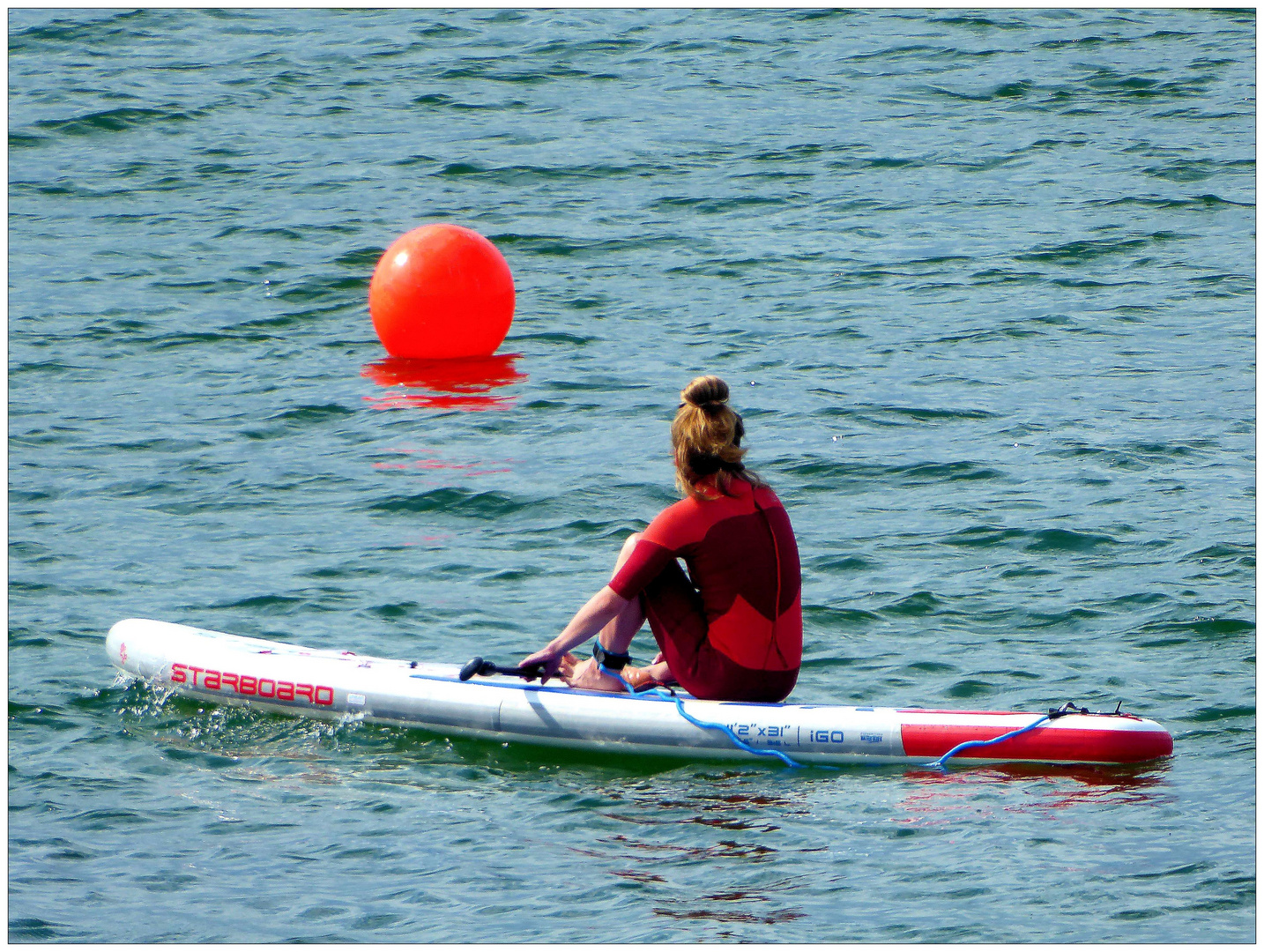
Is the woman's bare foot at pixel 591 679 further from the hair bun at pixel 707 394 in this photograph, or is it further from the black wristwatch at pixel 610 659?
the hair bun at pixel 707 394

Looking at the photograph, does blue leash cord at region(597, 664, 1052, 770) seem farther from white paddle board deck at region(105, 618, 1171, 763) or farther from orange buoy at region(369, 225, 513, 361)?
orange buoy at region(369, 225, 513, 361)

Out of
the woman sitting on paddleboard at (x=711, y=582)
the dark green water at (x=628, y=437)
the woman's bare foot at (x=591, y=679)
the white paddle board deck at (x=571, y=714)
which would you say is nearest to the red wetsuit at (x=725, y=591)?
the woman sitting on paddleboard at (x=711, y=582)

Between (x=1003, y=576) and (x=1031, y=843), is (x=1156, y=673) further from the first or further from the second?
(x=1031, y=843)

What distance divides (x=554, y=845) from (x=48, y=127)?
1451 cm

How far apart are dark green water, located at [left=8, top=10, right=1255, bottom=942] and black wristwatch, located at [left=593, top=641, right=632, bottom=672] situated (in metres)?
0.37

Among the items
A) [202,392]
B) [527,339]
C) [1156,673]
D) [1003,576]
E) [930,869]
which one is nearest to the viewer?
[930,869]

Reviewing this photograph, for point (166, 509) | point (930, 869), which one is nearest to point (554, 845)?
point (930, 869)

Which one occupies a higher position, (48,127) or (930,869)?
(48,127)

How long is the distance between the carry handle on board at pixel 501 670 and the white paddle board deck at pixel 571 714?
0.22 ft

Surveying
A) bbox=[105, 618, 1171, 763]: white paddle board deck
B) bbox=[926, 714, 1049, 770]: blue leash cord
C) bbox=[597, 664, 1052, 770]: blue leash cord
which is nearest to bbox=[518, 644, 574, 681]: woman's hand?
bbox=[105, 618, 1171, 763]: white paddle board deck

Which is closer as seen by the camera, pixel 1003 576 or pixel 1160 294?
pixel 1003 576

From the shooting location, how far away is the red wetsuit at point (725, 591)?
5496 millimetres

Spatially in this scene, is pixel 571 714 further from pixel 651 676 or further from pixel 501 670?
pixel 651 676

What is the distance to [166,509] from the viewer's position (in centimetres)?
856
